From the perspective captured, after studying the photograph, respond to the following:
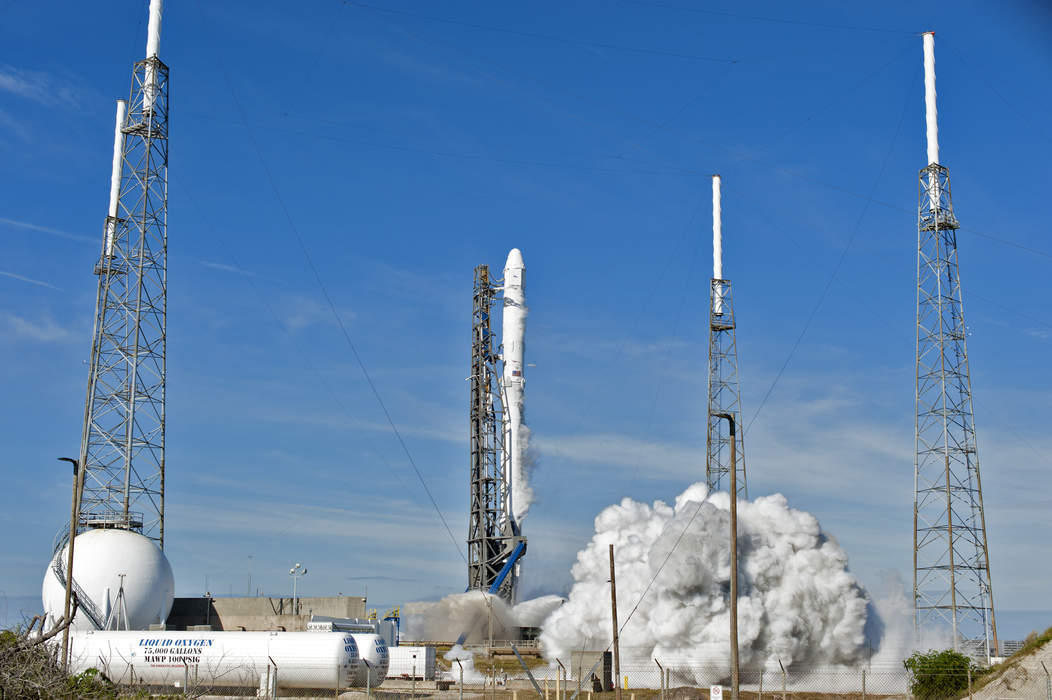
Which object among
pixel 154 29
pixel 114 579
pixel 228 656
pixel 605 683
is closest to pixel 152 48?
pixel 154 29

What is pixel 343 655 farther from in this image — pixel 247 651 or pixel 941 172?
pixel 941 172

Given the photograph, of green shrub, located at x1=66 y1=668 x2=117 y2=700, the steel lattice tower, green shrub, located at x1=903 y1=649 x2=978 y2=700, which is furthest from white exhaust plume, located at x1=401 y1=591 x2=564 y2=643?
green shrub, located at x1=66 y1=668 x2=117 y2=700

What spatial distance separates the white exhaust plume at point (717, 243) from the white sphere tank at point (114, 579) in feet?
109

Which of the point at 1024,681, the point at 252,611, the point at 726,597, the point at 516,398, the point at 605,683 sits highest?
the point at 516,398

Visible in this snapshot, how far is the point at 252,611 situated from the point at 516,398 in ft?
77.7

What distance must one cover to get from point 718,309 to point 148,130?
32.7 m

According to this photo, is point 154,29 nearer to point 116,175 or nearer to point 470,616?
point 116,175

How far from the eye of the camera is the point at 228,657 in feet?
136

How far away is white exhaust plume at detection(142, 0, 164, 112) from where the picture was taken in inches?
2248

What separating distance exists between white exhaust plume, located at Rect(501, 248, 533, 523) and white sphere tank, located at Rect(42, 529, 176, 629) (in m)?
26.1

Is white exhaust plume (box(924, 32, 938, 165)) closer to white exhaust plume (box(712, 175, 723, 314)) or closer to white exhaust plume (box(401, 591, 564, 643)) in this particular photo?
white exhaust plume (box(712, 175, 723, 314))

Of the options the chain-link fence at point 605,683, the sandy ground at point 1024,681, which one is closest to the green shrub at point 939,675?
the chain-link fence at point 605,683

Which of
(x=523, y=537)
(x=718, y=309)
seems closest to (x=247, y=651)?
(x=718, y=309)

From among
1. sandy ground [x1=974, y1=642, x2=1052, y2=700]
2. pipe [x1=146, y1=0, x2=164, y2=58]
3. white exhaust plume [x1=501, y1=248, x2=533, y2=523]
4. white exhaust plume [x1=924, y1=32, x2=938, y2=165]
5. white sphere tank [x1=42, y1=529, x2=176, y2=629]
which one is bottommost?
sandy ground [x1=974, y1=642, x2=1052, y2=700]
